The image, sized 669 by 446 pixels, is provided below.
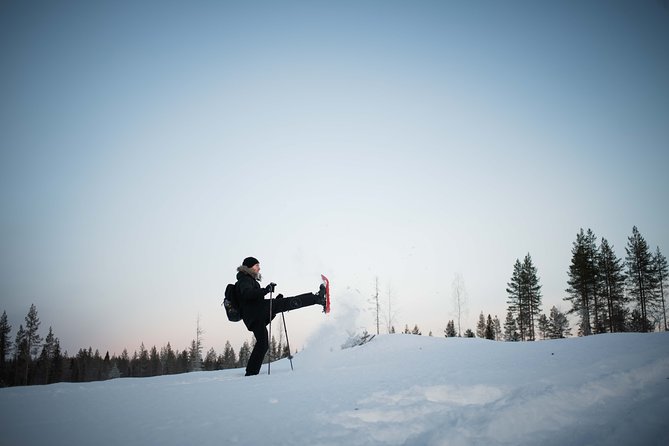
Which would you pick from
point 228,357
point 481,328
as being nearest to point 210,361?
point 228,357

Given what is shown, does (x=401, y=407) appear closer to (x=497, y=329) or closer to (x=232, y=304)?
(x=232, y=304)

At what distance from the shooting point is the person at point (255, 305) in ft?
20.7

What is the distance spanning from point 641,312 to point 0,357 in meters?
83.9

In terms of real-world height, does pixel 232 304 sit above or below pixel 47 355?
above

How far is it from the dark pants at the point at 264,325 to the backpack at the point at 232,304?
43 cm

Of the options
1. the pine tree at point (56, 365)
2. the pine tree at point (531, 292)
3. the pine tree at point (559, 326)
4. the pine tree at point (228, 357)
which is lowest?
the pine tree at point (228, 357)

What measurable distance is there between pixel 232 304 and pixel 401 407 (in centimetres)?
476

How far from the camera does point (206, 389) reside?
4.30m

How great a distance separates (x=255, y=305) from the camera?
6.70 metres

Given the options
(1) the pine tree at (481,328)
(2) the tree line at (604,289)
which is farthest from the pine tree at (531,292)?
(1) the pine tree at (481,328)

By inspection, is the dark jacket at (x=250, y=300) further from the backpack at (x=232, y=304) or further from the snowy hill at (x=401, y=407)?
the snowy hill at (x=401, y=407)

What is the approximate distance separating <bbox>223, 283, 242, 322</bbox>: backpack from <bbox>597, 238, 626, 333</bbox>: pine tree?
132 feet

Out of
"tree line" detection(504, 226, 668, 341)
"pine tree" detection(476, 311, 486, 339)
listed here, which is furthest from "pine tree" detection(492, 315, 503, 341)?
"tree line" detection(504, 226, 668, 341)

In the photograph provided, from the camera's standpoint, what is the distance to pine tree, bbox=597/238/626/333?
3234 cm
